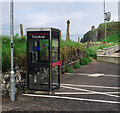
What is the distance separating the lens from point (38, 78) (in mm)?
8406

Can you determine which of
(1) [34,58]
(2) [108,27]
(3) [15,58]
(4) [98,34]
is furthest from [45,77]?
(2) [108,27]

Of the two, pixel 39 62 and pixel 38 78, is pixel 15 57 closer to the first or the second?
pixel 39 62

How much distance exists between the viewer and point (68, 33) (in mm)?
19453

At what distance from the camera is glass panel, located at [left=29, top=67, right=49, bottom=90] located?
8094 millimetres

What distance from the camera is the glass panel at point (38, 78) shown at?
8.09 m

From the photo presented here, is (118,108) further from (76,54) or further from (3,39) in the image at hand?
(76,54)

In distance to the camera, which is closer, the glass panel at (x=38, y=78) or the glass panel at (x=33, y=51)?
the glass panel at (x=33, y=51)

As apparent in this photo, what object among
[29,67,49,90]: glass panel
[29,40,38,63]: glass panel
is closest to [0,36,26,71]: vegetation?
[29,40,38,63]: glass panel

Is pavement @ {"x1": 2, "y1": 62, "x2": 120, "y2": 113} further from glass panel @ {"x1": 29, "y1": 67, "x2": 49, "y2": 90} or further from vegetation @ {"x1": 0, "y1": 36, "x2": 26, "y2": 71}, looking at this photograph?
vegetation @ {"x1": 0, "y1": 36, "x2": 26, "y2": 71}

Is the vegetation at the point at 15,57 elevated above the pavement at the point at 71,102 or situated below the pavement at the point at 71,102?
above

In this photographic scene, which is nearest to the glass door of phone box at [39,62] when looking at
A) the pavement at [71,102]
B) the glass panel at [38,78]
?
the glass panel at [38,78]

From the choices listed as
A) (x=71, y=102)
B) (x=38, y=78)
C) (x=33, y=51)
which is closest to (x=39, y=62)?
(x=33, y=51)

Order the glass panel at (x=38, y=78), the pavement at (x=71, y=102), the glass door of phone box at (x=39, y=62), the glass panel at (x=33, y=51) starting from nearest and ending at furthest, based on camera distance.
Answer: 1. the pavement at (x=71, y=102)
2. the glass door of phone box at (x=39, y=62)
3. the glass panel at (x=33, y=51)
4. the glass panel at (x=38, y=78)

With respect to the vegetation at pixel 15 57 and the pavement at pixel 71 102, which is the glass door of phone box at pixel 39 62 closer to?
the vegetation at pixel 15 57
